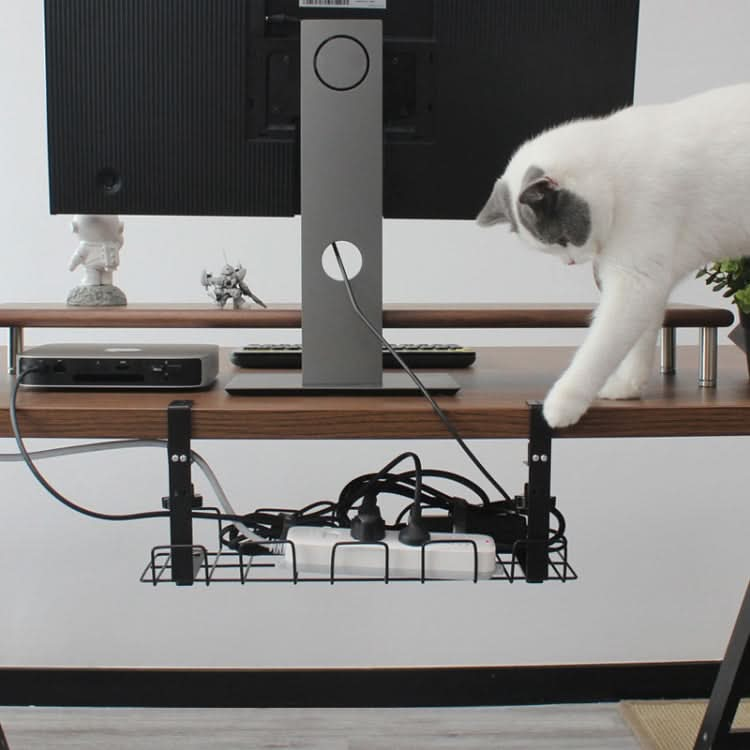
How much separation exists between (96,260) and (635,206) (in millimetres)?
824

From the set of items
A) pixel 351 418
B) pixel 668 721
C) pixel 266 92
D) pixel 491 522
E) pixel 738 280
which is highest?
pixel 266 92

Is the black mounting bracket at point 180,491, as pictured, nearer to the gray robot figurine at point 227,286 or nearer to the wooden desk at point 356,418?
the wooden desk at point 356,418

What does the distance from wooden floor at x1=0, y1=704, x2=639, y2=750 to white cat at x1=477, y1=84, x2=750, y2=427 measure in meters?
1.00

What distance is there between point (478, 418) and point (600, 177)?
0.29m

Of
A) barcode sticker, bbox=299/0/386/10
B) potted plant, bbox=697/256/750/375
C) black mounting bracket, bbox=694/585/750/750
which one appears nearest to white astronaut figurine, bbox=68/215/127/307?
barcode sticker, bbox=299/0/386/10

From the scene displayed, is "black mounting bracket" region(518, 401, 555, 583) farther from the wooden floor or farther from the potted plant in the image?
the wooden floor

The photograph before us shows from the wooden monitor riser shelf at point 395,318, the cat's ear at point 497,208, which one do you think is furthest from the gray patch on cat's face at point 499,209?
the wooden monitor riser shelf at point 395,318

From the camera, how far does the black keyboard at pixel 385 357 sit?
122 cm

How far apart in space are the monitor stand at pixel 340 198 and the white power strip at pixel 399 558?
170 mm

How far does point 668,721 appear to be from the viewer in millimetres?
1780

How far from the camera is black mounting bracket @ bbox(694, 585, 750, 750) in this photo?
1206 mm

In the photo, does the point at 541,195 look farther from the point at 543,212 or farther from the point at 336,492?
the point at 336,492

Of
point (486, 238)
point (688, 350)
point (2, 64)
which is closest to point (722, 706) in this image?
point (688, 350)

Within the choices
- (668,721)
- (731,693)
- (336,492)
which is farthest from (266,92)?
(668,721)
